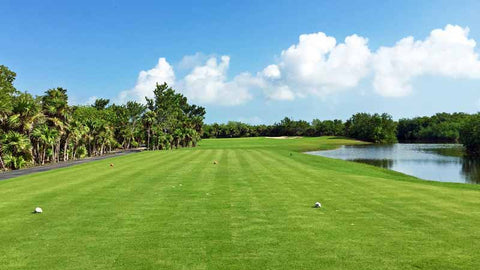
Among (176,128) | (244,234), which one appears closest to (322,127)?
(176,128)

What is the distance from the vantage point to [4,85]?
5188 centimetres

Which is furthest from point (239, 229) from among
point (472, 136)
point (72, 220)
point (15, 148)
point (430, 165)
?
point (472, 136)

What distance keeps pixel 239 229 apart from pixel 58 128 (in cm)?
3966

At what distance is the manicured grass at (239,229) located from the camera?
21.9ft

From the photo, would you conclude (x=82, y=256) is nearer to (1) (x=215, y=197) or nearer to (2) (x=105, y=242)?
(2) (x=105, y=242)

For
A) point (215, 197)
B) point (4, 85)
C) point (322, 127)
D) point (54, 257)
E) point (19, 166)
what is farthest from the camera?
point (322, 127)

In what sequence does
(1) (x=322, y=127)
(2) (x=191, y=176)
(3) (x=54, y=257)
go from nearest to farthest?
1. (3) (x=54, y=257)
2. (2) (x=191, y=176)
3. (1) (x=322, y=127)

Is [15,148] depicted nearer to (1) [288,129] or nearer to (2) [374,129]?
(2) [374,129]

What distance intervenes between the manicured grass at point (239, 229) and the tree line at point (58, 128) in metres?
22.4

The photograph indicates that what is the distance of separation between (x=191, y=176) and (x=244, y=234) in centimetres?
1191

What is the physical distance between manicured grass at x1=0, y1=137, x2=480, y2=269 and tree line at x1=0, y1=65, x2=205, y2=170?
22.4 m

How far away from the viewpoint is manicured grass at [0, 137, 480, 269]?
6664 mm

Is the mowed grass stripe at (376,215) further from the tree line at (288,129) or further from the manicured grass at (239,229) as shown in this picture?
the tree line at (288,129)

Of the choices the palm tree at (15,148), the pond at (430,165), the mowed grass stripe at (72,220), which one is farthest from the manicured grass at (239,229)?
the palm tree at (15,148)
